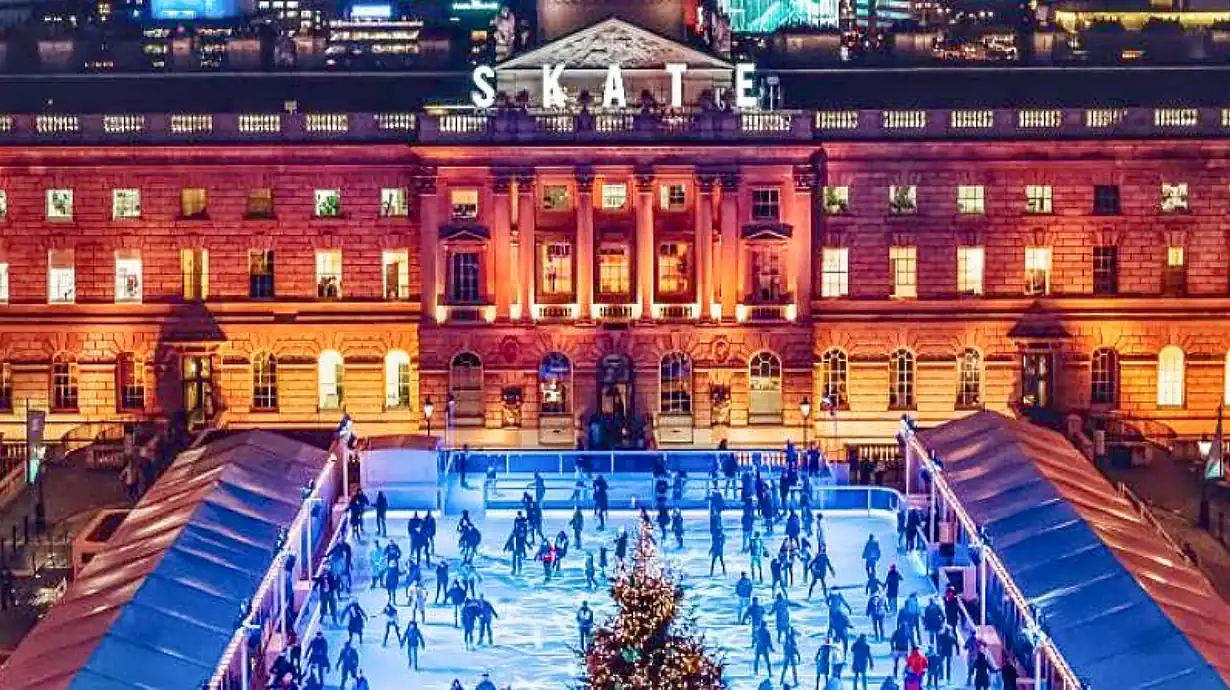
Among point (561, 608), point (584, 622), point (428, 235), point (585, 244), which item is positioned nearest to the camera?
point (584, 622)

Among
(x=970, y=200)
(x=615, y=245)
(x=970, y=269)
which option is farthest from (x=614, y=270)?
(x=970, y=200)

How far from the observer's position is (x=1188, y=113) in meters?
112

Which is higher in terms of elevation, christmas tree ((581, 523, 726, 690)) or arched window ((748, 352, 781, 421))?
arched window ((748, 352, 781, 421))

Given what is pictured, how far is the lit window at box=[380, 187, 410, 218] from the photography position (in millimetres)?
112625

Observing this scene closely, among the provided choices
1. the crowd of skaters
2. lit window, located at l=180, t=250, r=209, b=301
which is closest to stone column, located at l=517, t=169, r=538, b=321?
lit window, located at l=180, t=250, r=209, b=301

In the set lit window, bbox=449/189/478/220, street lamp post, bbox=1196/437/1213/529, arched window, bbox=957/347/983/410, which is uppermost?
lit window, bbox=449/189/478/220

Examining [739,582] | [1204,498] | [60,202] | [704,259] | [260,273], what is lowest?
[739,582]

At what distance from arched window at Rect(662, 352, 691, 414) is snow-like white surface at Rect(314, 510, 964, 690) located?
16806 millimetres

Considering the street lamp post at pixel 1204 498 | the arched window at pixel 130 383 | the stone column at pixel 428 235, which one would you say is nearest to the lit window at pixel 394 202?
the stone column at pixel 428 235

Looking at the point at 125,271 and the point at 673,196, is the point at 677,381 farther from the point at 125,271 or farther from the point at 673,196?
the point at 125,271

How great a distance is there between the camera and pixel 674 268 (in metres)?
111

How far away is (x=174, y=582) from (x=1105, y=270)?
5693 centimetres

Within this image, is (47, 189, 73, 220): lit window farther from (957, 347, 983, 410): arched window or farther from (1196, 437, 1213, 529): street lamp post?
(1196, 437, 1213, 529): street lamp post

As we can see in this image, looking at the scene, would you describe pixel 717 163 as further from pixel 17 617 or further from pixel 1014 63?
pixel 17 617
